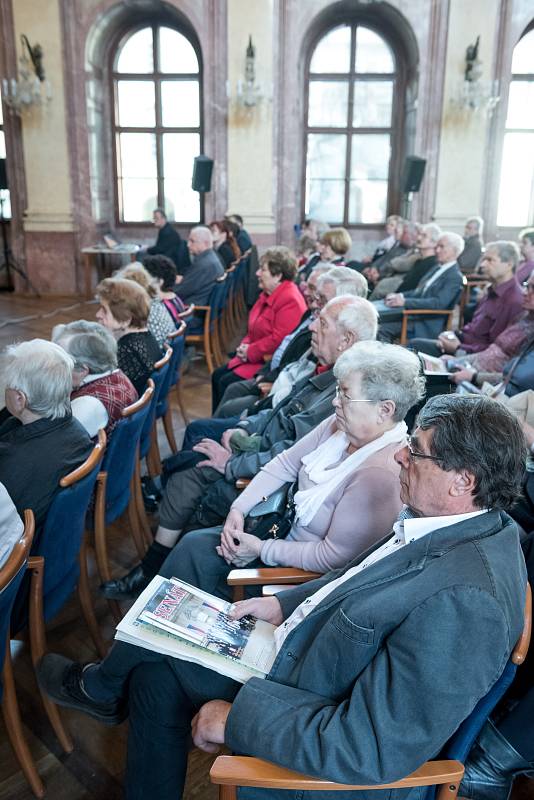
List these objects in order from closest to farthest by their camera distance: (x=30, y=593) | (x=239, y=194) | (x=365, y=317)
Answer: (x=30, y=593) < (x=365, y=317) < (x=239, y=194)

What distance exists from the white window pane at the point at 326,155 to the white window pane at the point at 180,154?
1753 millimetres

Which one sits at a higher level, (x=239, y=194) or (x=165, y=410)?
(x=239, y=194)

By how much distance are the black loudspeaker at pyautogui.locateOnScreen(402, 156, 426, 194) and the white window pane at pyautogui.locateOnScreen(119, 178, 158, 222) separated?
154 inches

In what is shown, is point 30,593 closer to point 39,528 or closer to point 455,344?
point 39,528

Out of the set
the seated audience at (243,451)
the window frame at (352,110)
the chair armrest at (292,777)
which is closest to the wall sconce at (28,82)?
the window frame at (352,110)

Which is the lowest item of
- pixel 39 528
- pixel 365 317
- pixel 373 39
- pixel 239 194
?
pixel 39 528

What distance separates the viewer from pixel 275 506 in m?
2.17

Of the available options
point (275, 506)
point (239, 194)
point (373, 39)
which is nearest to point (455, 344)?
point (275, 506)

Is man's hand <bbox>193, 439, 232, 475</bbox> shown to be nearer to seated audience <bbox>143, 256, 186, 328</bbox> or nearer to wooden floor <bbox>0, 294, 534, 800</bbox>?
wooden floor <bbox>0, 294, 534, 800</bbox>

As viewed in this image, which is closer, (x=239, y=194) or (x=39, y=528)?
(x=39, y=528)

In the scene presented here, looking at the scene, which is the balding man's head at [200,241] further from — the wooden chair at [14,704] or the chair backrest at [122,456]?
the wooden chair at [14,704]

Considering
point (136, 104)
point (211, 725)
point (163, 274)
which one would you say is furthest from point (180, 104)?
point (211, 725)

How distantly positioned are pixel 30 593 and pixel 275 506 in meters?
0.79

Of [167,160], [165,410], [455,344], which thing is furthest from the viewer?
[167,160]
